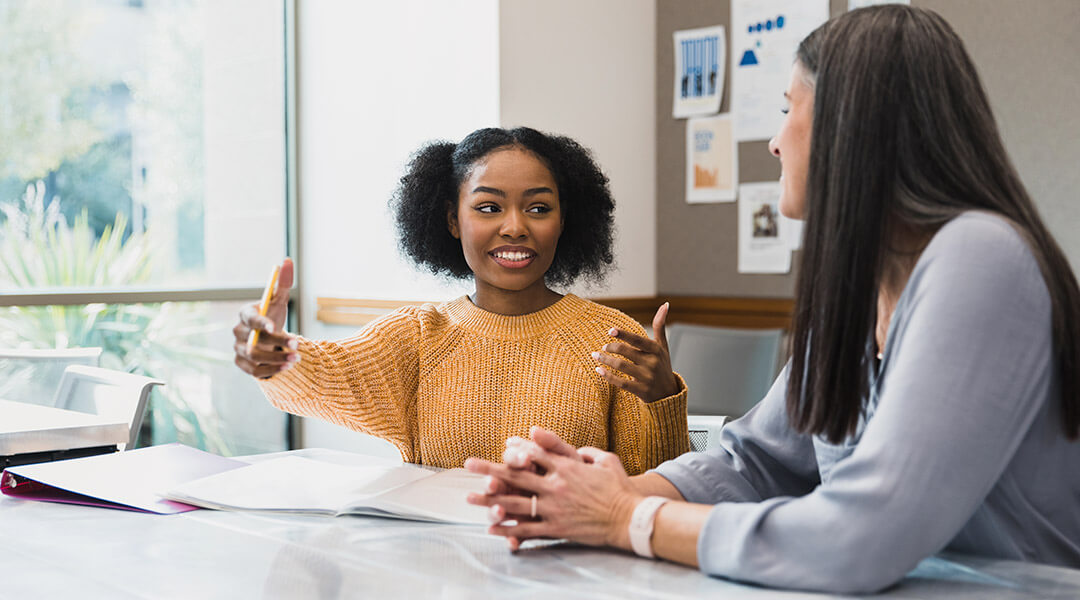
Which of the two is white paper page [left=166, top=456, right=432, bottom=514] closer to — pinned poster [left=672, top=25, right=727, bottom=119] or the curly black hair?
the curly black hair

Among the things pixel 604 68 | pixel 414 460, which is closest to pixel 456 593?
pixel 414 460

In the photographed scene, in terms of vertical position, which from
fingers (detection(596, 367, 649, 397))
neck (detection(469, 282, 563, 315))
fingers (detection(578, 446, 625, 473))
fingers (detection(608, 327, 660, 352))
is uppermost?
neck (detection(469, 282, 563, 315))

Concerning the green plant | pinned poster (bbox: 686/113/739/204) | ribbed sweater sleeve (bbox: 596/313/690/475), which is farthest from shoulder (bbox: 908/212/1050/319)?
the green plant

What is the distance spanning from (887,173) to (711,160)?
254 cm

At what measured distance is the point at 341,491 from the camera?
4.31ft

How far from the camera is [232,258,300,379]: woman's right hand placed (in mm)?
1256

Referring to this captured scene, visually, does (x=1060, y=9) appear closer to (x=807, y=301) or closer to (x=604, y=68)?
(x=604, y=68)

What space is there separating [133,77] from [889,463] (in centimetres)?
311

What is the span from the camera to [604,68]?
343cm

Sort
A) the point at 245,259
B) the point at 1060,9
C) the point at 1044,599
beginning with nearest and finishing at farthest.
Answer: the point at 1044,599 → the point at 1060,9 → the point at 245,259

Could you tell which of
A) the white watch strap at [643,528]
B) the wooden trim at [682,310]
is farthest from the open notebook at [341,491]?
the wooden trim at [682,310]

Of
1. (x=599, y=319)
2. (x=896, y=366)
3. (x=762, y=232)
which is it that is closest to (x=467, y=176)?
(x=599, y=319)

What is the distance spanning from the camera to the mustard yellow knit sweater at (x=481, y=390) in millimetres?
1642

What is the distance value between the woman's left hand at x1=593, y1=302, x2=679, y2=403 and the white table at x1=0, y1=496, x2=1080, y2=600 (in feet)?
1.46
